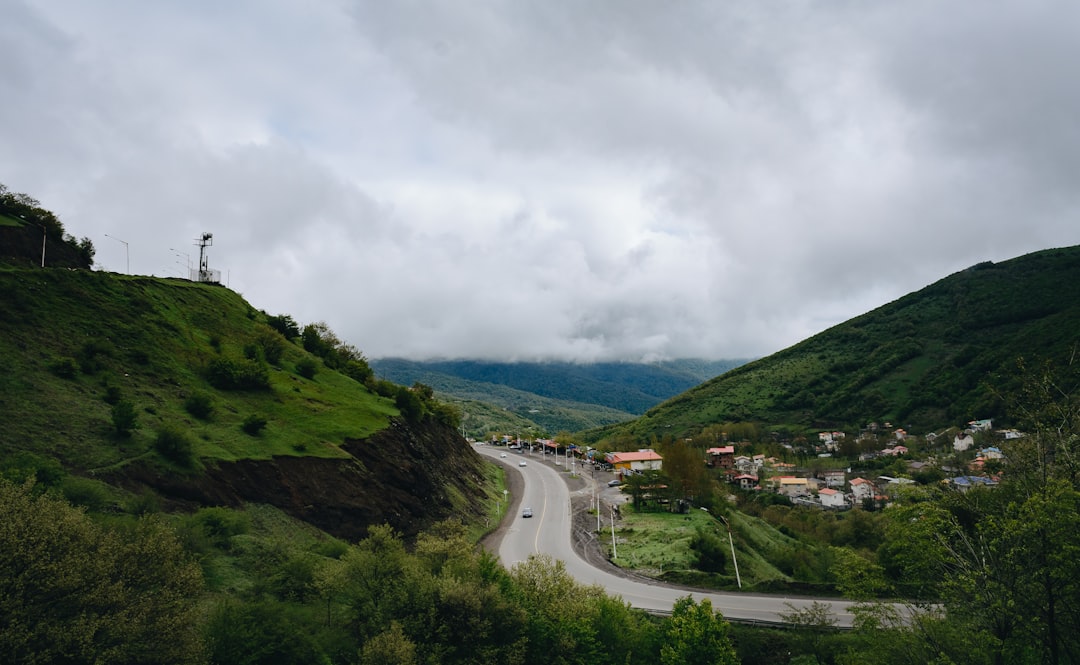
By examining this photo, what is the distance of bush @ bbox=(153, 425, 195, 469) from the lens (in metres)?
31.2

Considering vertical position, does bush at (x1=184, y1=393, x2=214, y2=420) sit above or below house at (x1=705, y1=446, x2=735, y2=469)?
above

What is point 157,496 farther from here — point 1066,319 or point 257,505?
point 1066,319

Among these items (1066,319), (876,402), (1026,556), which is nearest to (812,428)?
(876,402)

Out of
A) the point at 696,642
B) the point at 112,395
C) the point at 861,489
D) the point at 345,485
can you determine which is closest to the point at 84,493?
the point at 112,395

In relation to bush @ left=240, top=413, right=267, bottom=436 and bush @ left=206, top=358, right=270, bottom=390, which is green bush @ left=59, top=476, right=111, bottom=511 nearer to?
bush @ left=240, top=413, right=267, bottom=436

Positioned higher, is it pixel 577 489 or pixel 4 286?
pixel 4 286

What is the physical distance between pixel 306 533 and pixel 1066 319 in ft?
706

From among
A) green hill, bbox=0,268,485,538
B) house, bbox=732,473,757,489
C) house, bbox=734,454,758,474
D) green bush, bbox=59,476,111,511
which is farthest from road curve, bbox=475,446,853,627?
house, bbox=734,454,758,474

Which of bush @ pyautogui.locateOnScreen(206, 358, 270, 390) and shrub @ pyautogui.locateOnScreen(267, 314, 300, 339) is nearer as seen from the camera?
bush @ pyautogui.locateOnScreen(206, 358, 270, 390)

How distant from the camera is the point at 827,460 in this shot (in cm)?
14950

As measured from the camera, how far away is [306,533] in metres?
34.3

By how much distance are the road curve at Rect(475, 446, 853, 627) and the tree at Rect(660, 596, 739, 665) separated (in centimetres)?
687

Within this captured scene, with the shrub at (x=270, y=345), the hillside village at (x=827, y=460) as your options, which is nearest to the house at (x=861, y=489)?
the hillside village at (x=827, y=460)

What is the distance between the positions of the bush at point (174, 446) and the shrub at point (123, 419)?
5.15ft
